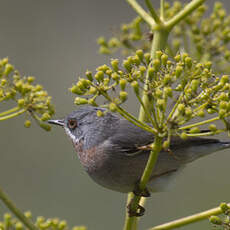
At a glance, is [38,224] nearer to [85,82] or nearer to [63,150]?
[85,82]

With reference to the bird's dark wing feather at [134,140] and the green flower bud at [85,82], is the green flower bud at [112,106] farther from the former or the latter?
the bird's dark wing feather at [134,140]

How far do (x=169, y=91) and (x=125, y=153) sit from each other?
Answer: 1.77 metres

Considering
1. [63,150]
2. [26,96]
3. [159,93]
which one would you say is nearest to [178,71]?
[159,93]

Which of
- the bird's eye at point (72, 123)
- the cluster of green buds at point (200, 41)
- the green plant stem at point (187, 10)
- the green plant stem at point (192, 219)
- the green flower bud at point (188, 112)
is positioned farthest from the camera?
the bird's eye at point (72, 123)

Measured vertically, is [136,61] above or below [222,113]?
above

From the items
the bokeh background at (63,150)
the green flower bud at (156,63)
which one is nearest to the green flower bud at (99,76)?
the green flower bud at (156,63)

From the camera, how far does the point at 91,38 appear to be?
13.5 metres

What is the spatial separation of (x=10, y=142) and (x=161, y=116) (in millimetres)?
8139

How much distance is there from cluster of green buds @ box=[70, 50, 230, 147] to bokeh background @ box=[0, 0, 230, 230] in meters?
3.00

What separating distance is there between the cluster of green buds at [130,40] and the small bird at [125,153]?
0.79 metres

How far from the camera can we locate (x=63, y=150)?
1083 centimetres

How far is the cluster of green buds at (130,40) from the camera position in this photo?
4883 millimetres

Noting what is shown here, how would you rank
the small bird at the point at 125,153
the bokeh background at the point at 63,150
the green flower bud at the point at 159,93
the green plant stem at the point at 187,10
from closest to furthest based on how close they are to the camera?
the green flower bud at the point at 159,93, the green plant stem at the point at 187,10, the small bird at the point at 125,153, the bokeh background at the point at 63,150

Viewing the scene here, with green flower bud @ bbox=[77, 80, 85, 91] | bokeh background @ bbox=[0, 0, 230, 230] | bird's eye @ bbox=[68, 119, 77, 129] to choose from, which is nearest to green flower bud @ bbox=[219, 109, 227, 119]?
green flower bud @ bbox=[77, 80, 85, 91]
